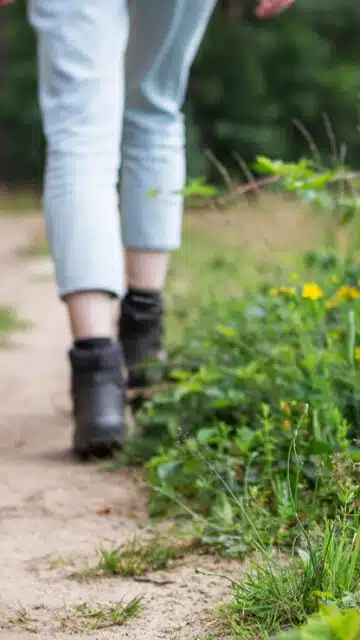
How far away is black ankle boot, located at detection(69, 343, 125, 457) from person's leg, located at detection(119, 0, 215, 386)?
0.94ft

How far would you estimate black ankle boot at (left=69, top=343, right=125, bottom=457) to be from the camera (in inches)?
82.4

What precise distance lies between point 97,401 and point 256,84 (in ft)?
20.3

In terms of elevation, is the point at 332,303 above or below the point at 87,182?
below

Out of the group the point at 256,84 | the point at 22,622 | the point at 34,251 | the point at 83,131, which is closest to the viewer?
the point at 22,622

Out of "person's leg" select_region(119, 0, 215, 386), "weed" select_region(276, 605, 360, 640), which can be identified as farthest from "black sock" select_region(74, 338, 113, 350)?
"weed" select_region(276, 605, 360, 640)

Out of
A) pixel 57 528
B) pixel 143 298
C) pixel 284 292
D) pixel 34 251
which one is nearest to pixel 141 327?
pixel 143 298

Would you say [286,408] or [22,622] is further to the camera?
[286,408]

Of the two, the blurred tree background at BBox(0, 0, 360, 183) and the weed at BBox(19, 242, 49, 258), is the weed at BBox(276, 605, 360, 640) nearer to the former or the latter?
the weed at BBox(19, 242, 49, 258)

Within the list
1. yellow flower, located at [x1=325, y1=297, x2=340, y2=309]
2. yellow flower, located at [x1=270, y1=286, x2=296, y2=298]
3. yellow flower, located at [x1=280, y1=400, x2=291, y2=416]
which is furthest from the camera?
yellow flower, located at [x1=325, y1=297, x2=340, y2=309]

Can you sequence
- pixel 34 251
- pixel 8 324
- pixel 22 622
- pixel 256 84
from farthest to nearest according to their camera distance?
pixel 256 84 < pixel 34 251 < pixel 8 324 < pixel 22 622

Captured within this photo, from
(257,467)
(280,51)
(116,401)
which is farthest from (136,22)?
(280,51)

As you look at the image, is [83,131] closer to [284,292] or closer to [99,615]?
[284,292]

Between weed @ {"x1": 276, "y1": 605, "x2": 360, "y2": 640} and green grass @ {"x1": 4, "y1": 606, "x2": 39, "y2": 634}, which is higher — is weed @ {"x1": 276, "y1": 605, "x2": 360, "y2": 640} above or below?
above

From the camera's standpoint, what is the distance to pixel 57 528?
5.64 feet
